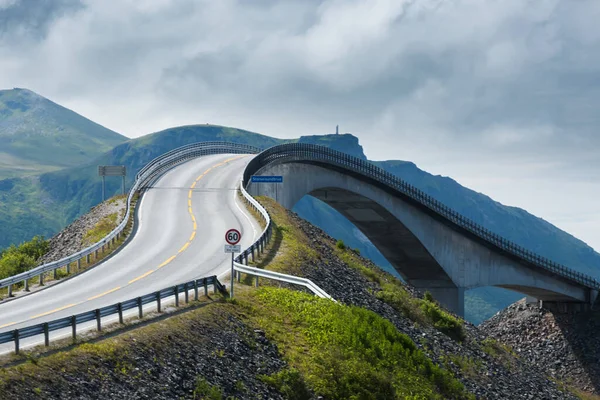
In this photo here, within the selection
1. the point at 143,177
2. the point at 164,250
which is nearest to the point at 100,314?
the point at 164,250

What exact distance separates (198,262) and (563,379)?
46.2m

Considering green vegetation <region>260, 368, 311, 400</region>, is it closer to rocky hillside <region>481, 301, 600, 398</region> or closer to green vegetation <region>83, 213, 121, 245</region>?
green vegetation <region>83, 213, 121, 245</region>

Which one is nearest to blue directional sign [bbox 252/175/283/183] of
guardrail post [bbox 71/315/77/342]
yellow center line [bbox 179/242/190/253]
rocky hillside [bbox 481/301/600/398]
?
yellow center line [bbox 179/242/190/253]

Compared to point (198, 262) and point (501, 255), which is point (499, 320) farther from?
point (198, 262)

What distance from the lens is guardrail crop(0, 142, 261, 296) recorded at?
32719 mm

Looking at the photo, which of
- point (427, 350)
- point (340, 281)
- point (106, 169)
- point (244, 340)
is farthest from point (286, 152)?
point (244, 340)

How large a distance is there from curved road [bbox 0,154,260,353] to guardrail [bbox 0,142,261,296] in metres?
0.81

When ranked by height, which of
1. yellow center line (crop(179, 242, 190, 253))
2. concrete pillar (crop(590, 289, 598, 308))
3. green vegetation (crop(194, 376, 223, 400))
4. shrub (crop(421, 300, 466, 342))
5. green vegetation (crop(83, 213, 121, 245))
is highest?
green vegetation (crop(83, 213, 121, 245))

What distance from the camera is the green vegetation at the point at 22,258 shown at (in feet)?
147

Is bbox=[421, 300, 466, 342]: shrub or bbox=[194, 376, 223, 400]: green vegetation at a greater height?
bbox=[194, 376, 223, 400]: green vegetation

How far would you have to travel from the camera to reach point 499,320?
301 feet

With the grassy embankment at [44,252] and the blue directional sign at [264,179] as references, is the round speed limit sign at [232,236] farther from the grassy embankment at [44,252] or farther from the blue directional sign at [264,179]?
the blue directional sign at [264,179]

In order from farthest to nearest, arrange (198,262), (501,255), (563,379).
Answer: (501,255), (563,379), (198,262)

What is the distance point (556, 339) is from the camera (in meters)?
83.8
